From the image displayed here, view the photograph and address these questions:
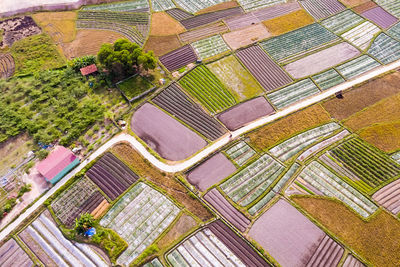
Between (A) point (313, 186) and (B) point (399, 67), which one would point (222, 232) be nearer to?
(A) point (313, 186)

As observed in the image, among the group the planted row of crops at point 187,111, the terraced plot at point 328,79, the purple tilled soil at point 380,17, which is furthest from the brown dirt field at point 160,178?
the purple tilled soil at point 380,17

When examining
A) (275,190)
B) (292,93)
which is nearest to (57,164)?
(275,190)

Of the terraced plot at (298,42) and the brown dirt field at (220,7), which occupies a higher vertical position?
the brown dirt field at (220,7)

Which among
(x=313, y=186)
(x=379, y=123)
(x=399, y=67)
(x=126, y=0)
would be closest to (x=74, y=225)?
(x=313, y=186)

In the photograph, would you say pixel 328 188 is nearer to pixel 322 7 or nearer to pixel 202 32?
pixel 202 32

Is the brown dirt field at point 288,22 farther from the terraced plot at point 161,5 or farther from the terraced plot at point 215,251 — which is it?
the terraced plot at point 215,251
